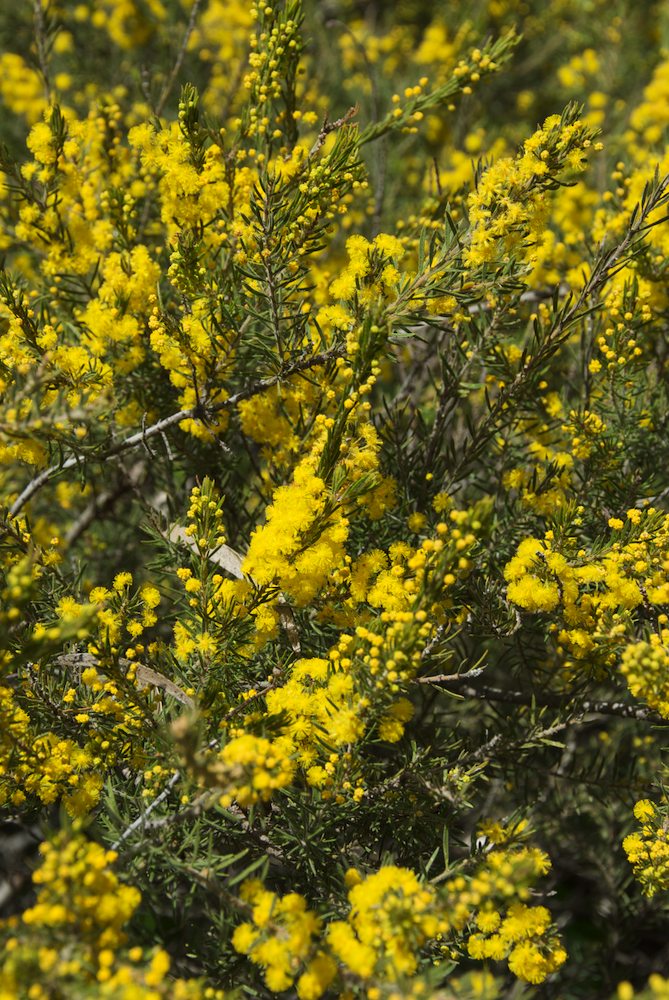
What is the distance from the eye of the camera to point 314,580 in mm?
1814

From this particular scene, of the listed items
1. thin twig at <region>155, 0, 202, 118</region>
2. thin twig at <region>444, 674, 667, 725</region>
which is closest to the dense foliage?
thin twig at <region>444, 674, 667, 725</region>

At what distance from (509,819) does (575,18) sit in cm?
631

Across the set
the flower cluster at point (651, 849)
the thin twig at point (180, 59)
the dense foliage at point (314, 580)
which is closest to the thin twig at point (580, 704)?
the dense foliage at point (314, 580)

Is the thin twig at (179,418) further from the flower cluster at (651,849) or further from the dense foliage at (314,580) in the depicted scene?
the flower cluster at (651,849)

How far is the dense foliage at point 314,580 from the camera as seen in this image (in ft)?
5.14

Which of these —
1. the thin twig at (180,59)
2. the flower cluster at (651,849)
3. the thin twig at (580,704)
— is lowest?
the flower cluster at (651,849)

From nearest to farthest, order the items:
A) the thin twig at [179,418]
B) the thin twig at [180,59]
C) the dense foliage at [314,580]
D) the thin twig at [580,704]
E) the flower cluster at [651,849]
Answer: the dense foliage at [314,580], the flower cluster at [651,849], the thin twig at [179,418], the thin twig at [580,704], the thin twig at [180,59]

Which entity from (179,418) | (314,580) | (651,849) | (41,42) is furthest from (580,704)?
(41,42)

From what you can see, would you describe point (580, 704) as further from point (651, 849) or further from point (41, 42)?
point (41, 42)

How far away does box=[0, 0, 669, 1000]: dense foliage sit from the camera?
61.7 inches

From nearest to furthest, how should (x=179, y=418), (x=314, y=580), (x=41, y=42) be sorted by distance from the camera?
(x=314, y=580)
(x=179, y=418)
(x=41, y=42)

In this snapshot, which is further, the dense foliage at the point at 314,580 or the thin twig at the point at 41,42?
the thin twig at the point at 41,42

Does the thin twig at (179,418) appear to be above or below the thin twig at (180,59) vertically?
below

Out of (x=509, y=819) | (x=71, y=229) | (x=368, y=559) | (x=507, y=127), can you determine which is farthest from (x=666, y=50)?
(x=509, y=819)
